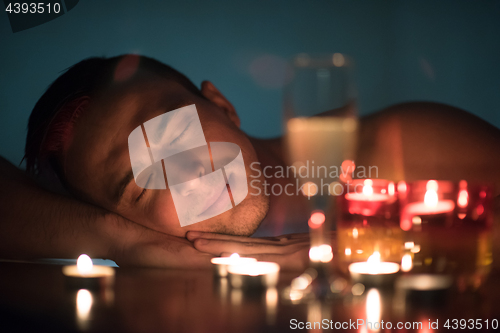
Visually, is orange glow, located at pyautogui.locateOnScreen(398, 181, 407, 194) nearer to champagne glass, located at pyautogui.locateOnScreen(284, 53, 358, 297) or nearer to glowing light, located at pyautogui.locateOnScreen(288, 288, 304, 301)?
champagne glass, located at pyautogui.locateOnScreen(284, 53, 358, 297)

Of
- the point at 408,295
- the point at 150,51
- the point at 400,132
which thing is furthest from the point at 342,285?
the point at 150,51

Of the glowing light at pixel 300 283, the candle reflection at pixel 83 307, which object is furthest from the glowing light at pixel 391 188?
the candle reflection at pixel 83 307

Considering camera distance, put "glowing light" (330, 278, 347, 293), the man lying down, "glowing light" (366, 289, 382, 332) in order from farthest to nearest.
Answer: the man lying down < "glowing light" (330, 278, 347, 293) < "glowing light" (366, 289, 382, 332)

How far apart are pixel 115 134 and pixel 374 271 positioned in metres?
0.87

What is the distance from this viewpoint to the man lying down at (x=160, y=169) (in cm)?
108

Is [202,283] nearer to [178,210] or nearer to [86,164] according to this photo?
[178,210]

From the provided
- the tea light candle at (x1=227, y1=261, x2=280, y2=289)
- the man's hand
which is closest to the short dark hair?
the man's hand

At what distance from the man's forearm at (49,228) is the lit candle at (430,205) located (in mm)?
834

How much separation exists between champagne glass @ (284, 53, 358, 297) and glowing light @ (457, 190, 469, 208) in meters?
0.20

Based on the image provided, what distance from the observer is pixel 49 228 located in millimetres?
1119

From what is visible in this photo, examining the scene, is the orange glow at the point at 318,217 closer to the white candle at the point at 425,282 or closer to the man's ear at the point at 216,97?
the white candle at the point at 425,282

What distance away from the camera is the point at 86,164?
1.16 metres

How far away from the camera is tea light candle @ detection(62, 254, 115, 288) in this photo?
0.66 meters

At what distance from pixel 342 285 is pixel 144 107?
0.88m
